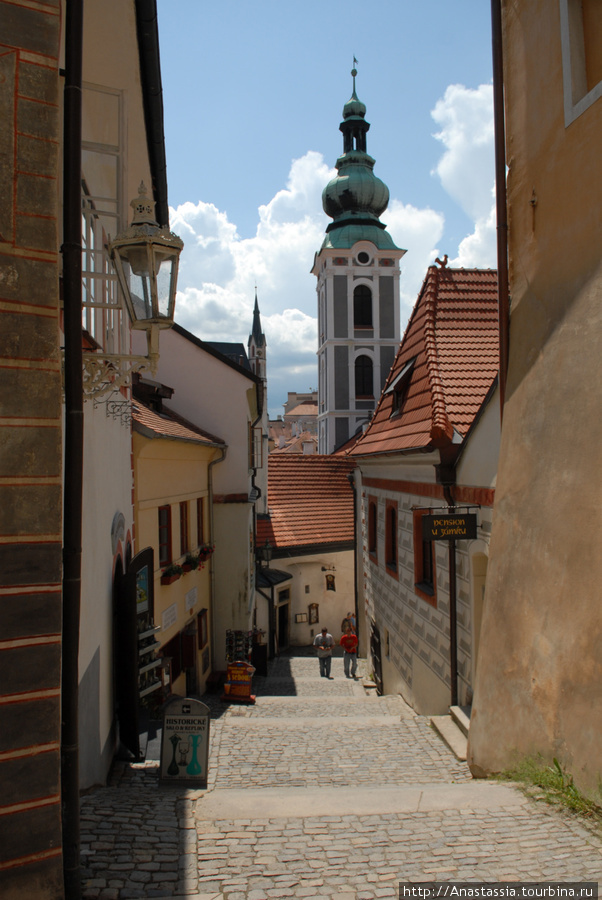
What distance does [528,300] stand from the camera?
23.1 ft

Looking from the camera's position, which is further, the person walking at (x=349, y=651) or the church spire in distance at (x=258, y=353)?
the church spire in distance at (x=258, y=353)

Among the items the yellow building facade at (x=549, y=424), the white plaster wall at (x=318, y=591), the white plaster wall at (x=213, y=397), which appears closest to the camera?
the yellow building facade at (x=549, y=424)

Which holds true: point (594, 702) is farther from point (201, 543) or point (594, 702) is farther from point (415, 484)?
point (201, 543)

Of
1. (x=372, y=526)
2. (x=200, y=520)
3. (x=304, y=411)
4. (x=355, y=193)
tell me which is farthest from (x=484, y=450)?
(x=304, y=411)

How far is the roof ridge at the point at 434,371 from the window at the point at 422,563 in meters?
1.89

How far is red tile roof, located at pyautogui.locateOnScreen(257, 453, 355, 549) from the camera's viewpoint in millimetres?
25750

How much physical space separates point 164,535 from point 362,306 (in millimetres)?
38003

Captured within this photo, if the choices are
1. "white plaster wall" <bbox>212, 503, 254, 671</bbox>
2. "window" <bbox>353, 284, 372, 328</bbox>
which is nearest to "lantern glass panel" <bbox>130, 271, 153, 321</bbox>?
"white plaster wall" <bbox>212, 503, 254, 671</bbox>

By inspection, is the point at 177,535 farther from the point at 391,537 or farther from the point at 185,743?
the point at 185,743

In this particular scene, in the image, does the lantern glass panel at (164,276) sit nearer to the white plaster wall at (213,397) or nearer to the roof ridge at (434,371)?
the roof ridge at (434,371)

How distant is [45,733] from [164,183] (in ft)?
27.7

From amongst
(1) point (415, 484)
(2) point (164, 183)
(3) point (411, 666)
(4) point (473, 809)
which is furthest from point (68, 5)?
(3) point (411, 666)

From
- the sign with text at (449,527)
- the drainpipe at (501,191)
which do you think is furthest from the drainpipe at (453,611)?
the drainpipe at (501,191)

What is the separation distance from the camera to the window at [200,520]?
1593 cm
